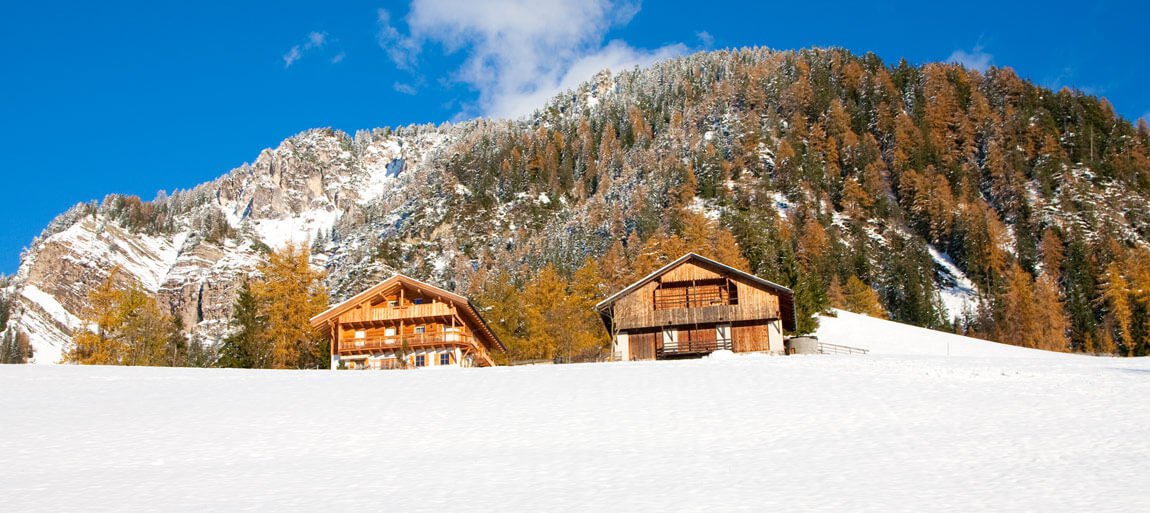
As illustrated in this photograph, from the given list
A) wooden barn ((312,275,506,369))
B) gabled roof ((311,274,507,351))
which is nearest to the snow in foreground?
gabled roof ((311,274,507,351))

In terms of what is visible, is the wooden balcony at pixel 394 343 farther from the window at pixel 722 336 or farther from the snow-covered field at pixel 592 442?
the snow-covered field at pixel 592 442

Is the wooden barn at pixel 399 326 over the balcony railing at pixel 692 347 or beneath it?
over

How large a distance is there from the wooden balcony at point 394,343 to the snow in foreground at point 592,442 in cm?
1834

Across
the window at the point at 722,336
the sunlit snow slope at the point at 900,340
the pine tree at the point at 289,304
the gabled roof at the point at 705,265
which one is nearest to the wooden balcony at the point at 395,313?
the pine tree at the point at 289,304

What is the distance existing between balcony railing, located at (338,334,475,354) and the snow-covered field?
1833cm

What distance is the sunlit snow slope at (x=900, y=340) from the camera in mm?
58812

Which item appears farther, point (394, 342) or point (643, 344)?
point (643, 344)

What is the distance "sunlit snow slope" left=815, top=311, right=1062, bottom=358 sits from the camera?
5881 cm

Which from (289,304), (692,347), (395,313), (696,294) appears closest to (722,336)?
(692,347)

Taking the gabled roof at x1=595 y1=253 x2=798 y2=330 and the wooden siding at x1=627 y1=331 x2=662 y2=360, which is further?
the wooden siding at x1=627 y1=331 x2=662 y2=360

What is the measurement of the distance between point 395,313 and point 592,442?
111ft

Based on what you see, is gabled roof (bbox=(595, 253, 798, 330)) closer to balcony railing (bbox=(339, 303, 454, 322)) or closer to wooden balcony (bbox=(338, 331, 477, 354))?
wooden balcony (bbox=(338, 331, 477, 354))

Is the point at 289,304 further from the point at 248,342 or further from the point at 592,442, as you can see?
the point at 592,442

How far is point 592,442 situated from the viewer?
18344mm
